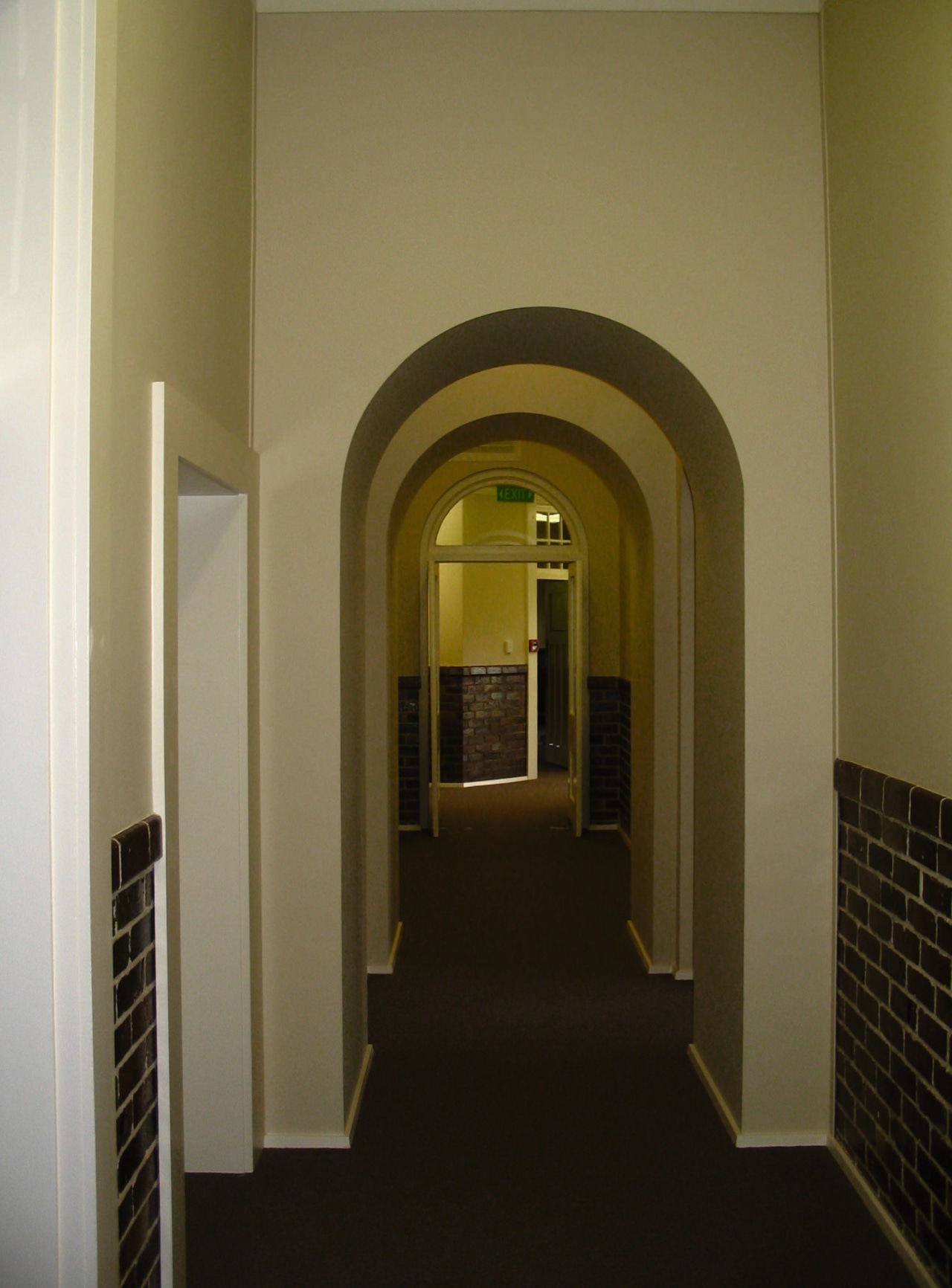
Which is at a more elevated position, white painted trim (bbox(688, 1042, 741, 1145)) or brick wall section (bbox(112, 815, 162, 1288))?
brick wall section (bbox(112, 815, 162, 1288))

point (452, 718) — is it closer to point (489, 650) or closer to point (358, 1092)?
point (489, 650)

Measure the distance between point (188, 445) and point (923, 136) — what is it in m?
1.80

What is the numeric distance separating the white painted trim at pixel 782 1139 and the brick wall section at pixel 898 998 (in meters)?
0.08

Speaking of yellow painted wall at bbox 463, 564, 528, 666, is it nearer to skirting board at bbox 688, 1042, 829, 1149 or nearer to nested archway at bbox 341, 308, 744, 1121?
nested archway at bbox 341, 308, 744, 1121

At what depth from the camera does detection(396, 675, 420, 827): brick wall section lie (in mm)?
8141

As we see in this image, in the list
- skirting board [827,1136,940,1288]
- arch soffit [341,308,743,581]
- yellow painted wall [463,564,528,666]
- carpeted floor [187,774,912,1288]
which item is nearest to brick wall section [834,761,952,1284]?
skirting board [827,1136,940,1288]

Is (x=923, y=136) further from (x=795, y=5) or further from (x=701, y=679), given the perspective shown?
(x=701, y=679)

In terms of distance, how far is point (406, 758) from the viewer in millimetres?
8219

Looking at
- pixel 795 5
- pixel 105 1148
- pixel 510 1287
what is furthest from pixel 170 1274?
pixel 795 5

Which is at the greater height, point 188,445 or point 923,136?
point 923,136

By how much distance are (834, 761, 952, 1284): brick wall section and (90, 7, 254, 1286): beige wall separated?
1.72 m

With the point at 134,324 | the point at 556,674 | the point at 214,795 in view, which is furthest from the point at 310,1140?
the point at 556,674

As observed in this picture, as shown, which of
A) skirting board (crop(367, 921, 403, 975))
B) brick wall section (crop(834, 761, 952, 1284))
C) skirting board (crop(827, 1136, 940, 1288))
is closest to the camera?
brick wall section (crop(834, 761, 952, 1284))

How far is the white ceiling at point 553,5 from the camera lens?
3.02m
